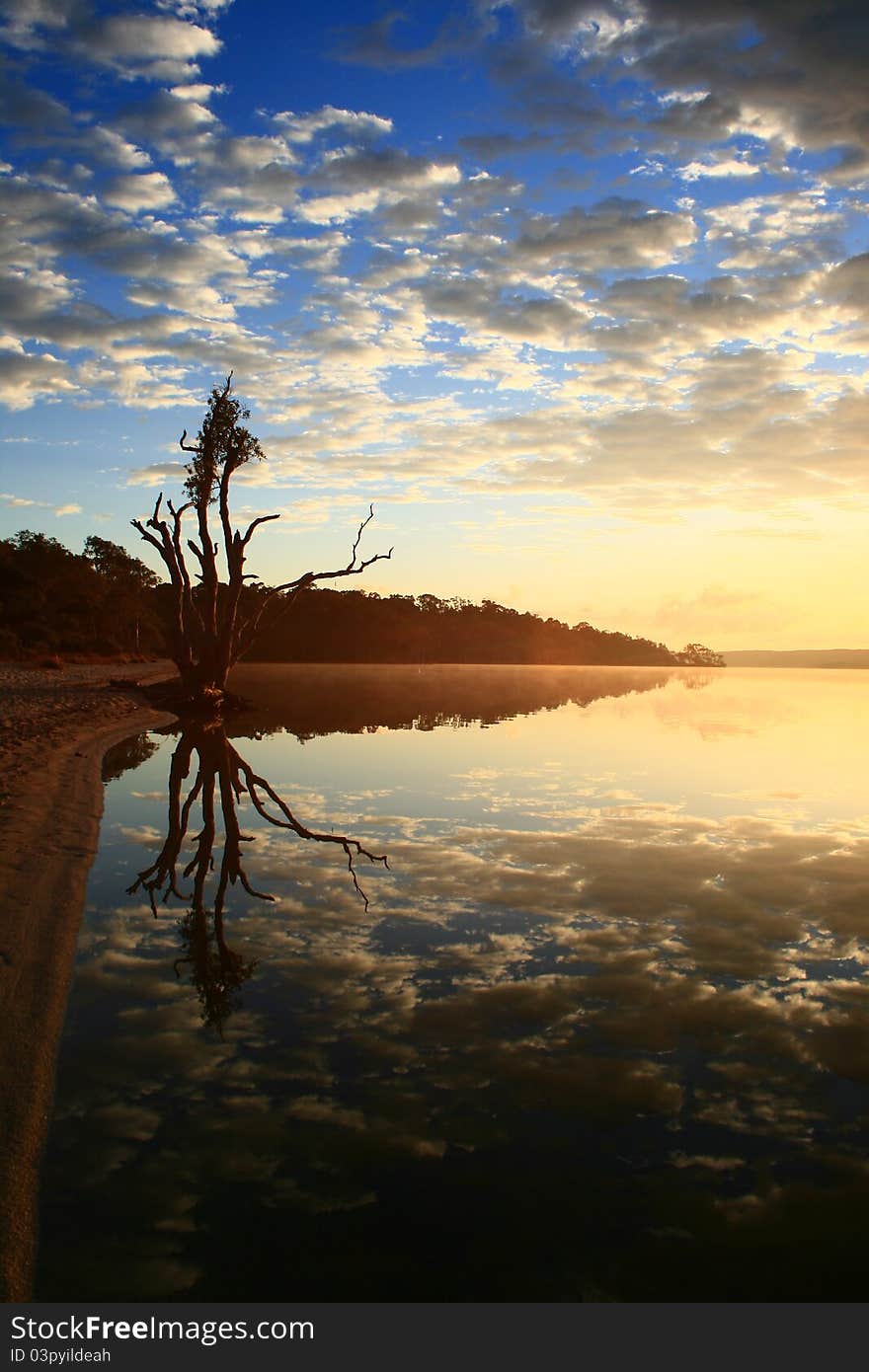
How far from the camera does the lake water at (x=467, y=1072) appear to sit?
16.1 feet

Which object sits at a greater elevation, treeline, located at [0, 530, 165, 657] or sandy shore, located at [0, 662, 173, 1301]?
treeline, located at [0, 530, 165, 657]

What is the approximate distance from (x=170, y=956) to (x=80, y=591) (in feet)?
280

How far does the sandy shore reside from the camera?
5.34 m

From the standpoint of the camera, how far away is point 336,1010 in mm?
8133

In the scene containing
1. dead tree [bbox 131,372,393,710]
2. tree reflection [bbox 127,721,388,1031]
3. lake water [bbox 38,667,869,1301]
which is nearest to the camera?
lake water [bbox 38,667,869,1301]

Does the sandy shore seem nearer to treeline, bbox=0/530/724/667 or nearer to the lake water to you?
the lake water

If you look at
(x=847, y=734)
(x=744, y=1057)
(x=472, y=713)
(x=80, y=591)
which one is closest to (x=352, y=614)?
(x=80, y=591)

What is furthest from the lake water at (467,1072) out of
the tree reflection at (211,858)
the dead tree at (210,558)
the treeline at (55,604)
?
the treeline at (55,604)

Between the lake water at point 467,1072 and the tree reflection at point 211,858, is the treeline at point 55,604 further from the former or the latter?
the lake water at point 467,1072

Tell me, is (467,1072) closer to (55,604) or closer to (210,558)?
(210,558)

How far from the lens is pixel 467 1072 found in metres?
7.02

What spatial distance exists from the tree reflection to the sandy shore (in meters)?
1.13

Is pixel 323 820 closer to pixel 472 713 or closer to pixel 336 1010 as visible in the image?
pixel 336 1010

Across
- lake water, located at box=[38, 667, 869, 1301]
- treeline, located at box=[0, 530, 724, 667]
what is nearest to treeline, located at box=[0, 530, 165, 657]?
treeline, located at box=[0, 530, 724, 667]
